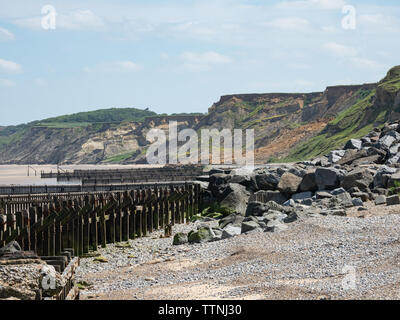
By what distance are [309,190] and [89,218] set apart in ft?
37.6

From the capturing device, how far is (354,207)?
23.0 meters

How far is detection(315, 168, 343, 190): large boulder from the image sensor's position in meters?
28.6

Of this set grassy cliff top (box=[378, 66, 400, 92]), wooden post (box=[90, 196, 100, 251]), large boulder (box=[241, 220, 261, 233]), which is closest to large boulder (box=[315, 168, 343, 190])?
large boulder (box=[241, 220, 261, 233])

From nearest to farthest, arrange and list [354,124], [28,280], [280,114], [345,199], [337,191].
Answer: [28,280], [345,199], [337,191], [354,124], [280,114]

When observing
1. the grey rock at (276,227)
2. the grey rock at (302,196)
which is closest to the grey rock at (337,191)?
the grey rock at (302,196)

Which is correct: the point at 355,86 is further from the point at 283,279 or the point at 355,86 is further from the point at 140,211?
the point at 283,279

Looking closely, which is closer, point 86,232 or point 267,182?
point 86,232

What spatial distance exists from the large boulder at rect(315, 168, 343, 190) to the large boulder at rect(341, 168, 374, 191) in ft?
1.92

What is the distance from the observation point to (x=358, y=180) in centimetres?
2748

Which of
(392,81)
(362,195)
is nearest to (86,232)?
(362,195)

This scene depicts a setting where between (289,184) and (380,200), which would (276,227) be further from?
(289,184)

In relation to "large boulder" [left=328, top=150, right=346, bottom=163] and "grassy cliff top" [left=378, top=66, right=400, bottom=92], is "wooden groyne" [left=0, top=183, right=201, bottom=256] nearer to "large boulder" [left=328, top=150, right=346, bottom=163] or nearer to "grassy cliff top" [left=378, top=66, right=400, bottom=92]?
"large boulder" [left=328, top=150, right=346, bottom=163]
